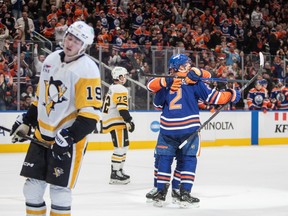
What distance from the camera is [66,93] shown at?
4797 millimetres

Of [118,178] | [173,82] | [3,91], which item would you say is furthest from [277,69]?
[173,82]

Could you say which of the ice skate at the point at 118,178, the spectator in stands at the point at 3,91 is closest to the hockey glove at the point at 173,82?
the ice skate at the point at 118,178

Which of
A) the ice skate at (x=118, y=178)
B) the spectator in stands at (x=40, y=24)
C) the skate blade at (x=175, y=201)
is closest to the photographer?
the skate blade at (x=175, y=201)

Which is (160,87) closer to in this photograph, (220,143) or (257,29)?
(220,143)

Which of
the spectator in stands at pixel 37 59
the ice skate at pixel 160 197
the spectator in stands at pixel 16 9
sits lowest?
the ice skate at pixel 160 197

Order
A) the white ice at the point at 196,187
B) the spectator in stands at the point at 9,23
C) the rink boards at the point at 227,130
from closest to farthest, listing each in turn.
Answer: the white ice at the point at 196,187 < the rink boards at the point at 227,130 < the spectator in stands at the point at 9,23

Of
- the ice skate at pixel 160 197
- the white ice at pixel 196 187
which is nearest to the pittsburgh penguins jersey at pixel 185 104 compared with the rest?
the ice skate at pixel 160 197

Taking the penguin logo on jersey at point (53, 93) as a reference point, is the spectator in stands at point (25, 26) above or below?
above

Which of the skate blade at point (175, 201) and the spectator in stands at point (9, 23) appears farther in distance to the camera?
the spectator in stands at point (9, 23)

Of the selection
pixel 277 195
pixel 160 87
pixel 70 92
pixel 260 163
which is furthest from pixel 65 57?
pixel 260 163

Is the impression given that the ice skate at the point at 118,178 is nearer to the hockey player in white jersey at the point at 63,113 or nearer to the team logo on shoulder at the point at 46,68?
the hockey player in white jersey at the point at 63,113

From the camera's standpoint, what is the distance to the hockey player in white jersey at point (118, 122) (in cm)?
911

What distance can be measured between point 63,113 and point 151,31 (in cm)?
1438

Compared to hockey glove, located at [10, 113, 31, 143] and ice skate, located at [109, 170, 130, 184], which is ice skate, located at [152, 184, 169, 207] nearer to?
ice skate, located at [109, 170, 130, 184]
